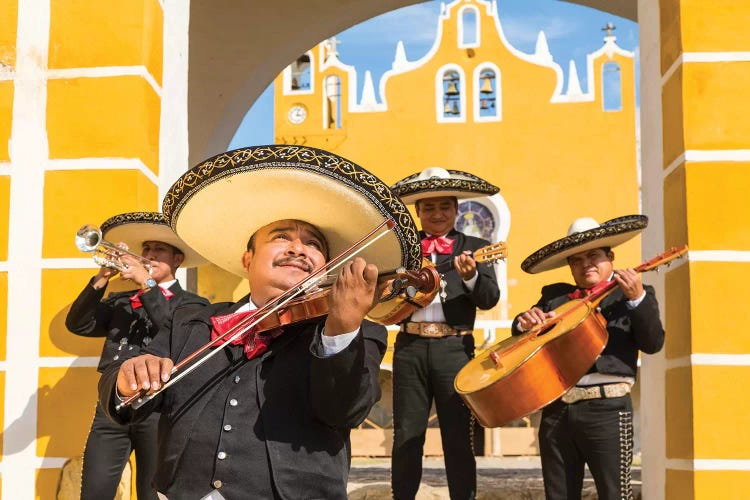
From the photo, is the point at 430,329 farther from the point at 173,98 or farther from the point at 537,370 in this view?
the point at 173,98

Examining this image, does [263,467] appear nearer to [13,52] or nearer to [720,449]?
[720,449]

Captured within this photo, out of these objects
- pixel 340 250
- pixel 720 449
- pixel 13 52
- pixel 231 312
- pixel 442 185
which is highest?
pixel 13 52

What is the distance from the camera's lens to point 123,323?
15.4 feet

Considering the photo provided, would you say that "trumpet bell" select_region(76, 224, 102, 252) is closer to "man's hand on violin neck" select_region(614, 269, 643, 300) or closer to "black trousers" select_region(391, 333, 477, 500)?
"black trousers" select_region(391, 333, 477, 500)

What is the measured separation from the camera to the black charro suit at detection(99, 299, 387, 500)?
2406 mm

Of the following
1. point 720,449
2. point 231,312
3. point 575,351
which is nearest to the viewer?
point 231,312

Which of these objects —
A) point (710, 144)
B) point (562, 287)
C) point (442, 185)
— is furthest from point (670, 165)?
point (442, 185)

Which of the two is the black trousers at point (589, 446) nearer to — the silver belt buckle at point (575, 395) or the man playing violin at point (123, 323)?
the silver belt buckle at point (575, 395)

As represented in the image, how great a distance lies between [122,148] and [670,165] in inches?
112

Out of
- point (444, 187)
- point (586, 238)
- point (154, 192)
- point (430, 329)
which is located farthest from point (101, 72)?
point (586, 238)

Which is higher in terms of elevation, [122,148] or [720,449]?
[122,148]

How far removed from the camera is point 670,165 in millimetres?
4984

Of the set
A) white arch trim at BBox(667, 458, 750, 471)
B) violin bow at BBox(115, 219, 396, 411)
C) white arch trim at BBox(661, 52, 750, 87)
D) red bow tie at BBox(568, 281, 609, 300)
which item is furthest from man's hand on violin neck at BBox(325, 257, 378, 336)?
white arch trim at BBox(661, 52, 750, 87)

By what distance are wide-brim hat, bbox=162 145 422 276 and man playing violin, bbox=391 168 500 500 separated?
2057 mm
